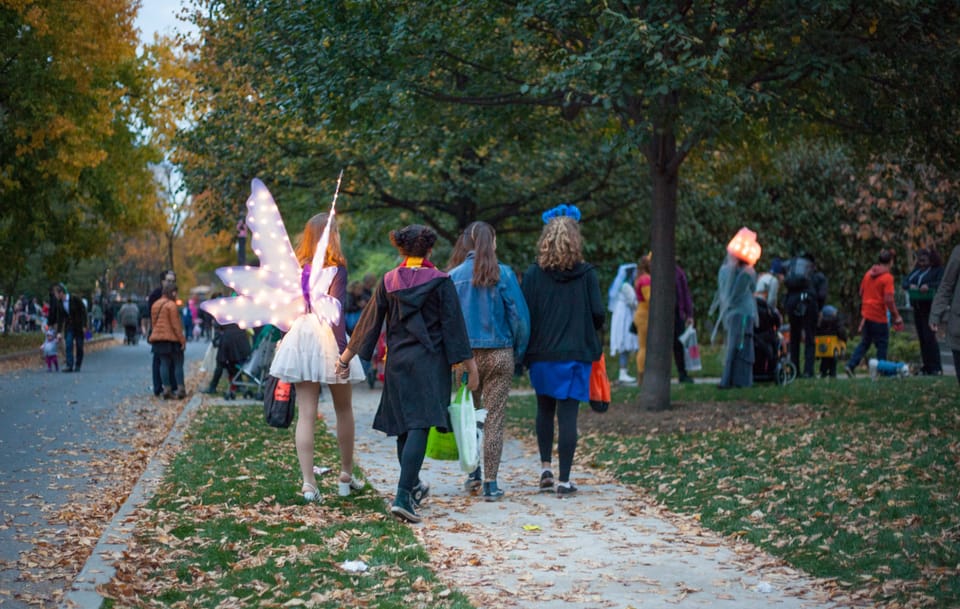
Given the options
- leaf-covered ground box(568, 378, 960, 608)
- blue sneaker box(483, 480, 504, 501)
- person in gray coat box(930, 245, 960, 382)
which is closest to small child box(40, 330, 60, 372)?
leaf-covered ground box(568, 378, 960, 608)

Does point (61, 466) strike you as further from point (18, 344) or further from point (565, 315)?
point (18, 344)

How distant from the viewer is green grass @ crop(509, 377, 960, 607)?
20.9ft

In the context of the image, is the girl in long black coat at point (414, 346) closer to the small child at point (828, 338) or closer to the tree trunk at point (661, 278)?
the tree trunk at point (661, 278)

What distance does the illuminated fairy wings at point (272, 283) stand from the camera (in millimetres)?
8109

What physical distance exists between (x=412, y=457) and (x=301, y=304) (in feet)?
4.56

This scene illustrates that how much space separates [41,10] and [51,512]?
1682 cm

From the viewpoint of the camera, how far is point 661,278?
1348 cm

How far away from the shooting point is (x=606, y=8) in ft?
35.4

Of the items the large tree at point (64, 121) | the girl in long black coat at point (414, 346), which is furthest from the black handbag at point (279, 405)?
the large tree at point (64, 121)

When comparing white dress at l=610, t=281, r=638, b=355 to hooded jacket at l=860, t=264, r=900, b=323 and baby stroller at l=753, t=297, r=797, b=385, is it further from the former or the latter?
hooded jacket at l=860, t=264, r=900, b=323

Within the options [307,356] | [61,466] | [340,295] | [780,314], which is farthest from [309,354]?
[780,314]

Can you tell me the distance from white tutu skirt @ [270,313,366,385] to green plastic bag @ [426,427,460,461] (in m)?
0.68

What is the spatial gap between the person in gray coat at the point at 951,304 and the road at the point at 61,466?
21.9 feet

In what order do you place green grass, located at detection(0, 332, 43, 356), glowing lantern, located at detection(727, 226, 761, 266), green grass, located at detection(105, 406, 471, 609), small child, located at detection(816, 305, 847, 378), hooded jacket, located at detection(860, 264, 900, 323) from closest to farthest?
1. green grass, located at detection(105, 406, 471, 609)
2. glowing lantern, located at detection(727, 226, 761, 266)
3. hooded jacket, located at detection(860, 264, 900, 323)
4. small child, located at detection(816, 305, 847, 378)
5. green grass, located at detection(0, 332, 43, 356)
